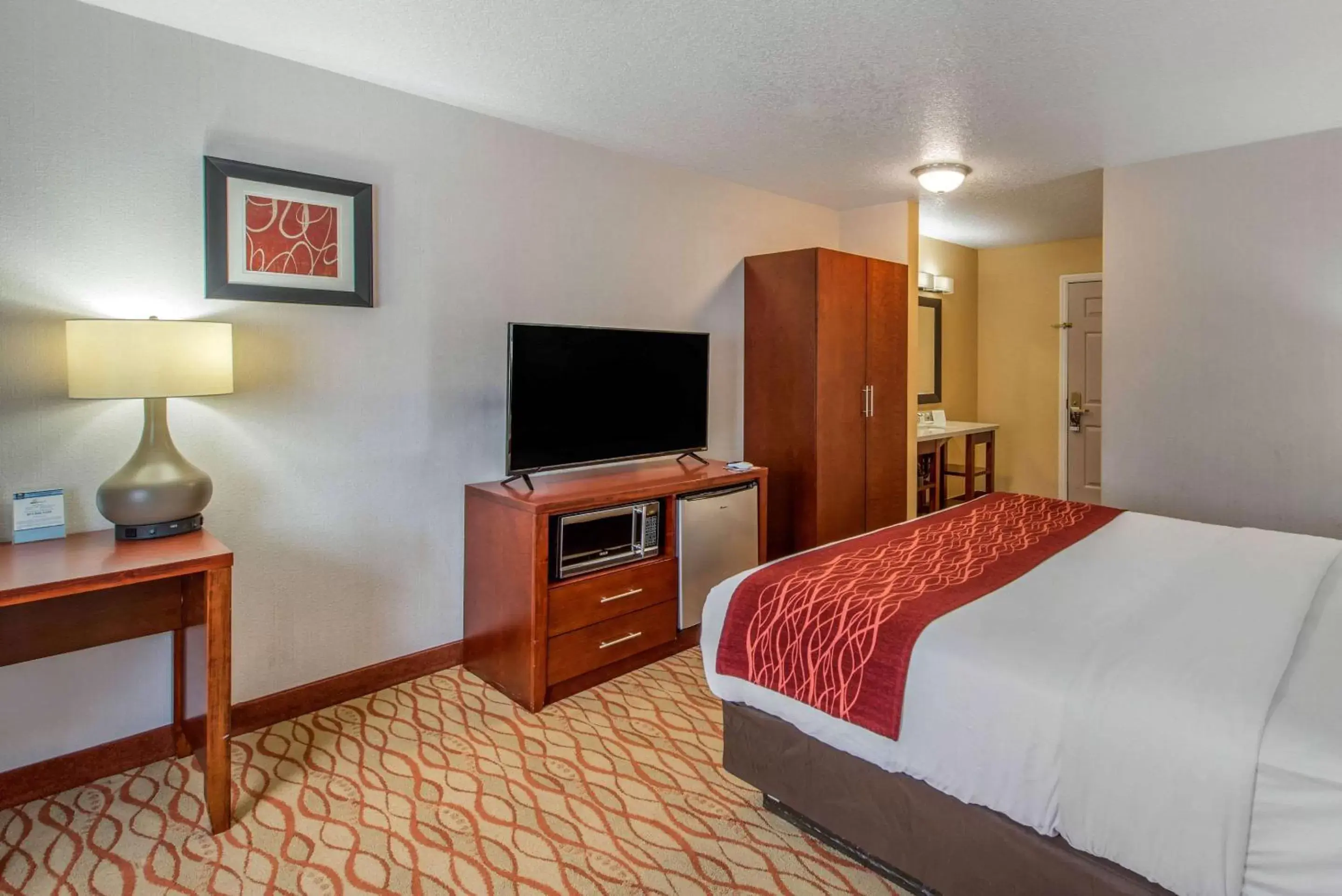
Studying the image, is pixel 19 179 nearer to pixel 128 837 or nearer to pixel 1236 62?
pixel 128 837

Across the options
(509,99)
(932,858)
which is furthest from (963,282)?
(932,858)

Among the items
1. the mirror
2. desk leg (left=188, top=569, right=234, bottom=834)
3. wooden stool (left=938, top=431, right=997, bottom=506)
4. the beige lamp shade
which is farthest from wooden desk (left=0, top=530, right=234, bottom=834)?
the mirror

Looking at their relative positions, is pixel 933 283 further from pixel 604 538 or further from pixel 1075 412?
pixel 604 538

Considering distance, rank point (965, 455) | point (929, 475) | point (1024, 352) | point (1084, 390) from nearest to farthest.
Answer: point (929, 475) < point (1084, 390) < point (965, 455) < point (1024, 352)

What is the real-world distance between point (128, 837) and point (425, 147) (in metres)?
2.60

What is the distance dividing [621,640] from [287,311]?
186 cm

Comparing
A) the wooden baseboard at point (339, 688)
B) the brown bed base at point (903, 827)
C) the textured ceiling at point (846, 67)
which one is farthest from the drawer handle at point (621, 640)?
the textured ceiling at point (846, 67)

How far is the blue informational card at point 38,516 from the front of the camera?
2152 mm

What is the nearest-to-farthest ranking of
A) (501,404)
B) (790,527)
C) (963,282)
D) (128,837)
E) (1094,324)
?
(128,837)
(501,404)
(790,527)
(1094,324)
(963,282)

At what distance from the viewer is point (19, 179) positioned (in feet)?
7.11

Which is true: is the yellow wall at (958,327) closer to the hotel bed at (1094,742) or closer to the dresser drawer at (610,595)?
the dresser drawer at (610,595)

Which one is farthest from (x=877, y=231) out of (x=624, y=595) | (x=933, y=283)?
(x=624, y=595)

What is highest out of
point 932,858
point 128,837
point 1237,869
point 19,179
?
point 19,179

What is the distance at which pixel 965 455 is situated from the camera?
20.0 ft
